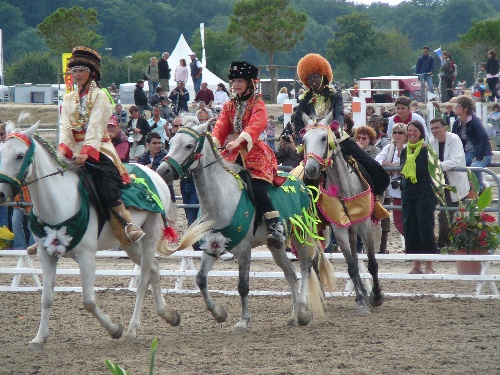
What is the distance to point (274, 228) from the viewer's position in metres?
9.43

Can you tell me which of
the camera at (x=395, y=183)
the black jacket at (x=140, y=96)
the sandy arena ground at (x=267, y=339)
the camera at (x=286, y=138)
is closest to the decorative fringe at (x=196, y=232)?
the sandy arena ground at (x=267, y=339)

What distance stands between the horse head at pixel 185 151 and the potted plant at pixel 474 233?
4376mm

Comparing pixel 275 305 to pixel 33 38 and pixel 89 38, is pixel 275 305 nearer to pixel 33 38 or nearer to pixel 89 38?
pixel 89 38

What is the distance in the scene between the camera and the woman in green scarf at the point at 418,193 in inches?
476

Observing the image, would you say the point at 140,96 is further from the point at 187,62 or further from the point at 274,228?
the point at 274,228

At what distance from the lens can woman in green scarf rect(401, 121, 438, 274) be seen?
476 inches

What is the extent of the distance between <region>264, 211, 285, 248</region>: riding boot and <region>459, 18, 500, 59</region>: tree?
1815 inches

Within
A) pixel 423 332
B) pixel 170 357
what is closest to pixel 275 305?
pixel 423 332

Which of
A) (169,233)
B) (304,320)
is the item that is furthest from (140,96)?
(304,320)

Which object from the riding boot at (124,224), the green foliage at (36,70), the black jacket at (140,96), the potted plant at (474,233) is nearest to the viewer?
the riding boot at (124,224)

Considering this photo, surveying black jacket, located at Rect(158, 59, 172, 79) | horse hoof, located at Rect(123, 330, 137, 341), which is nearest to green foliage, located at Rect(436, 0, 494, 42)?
black jacket, located at Rect(158, 59, 172, 79)

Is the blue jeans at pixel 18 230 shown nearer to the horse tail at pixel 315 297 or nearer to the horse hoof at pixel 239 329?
the horse tail at pixel 315 297

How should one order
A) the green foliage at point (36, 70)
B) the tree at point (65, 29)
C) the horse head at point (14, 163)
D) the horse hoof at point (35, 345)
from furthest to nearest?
the green foliage at point (36, 70) < the tree at point (65, 29) < the horse hoof at point (35, 345) < the horse head at point (14, 163)

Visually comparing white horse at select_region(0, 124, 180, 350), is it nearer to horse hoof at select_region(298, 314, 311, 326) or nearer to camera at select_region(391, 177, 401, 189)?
horse hoof at select_region(298, 314, 311, 326)
